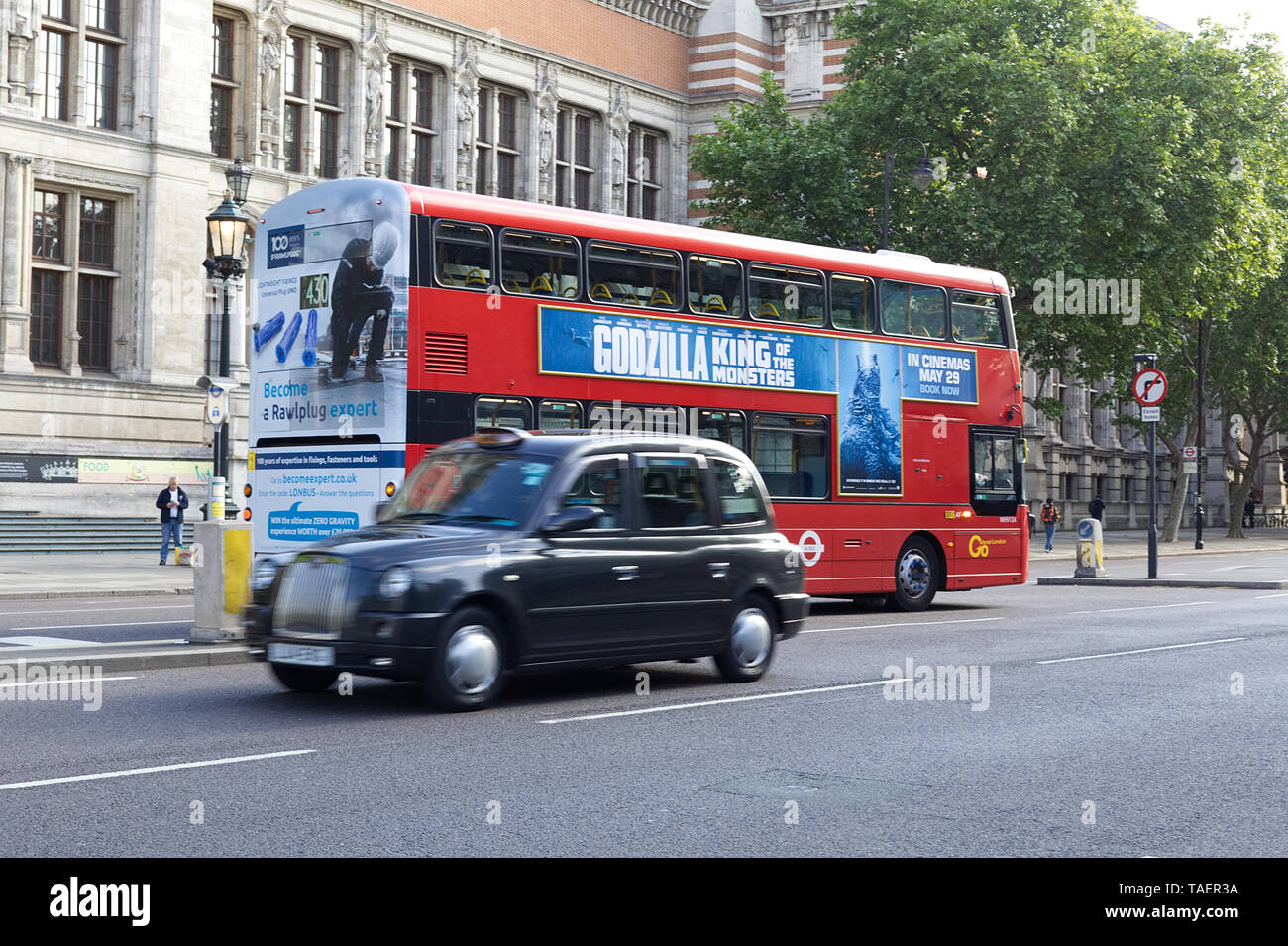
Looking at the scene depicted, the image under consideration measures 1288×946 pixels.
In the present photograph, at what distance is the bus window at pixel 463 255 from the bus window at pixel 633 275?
1416mm

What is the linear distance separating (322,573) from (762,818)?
4.13 metres

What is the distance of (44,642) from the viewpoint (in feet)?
44.5

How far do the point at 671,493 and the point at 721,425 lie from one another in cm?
656

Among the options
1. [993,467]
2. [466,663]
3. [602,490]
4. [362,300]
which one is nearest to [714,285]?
[362,300]

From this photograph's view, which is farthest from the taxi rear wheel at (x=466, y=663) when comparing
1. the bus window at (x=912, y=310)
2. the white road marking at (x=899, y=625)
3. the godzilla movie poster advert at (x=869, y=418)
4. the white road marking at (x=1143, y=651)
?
the bus window at (x=912, y=310)

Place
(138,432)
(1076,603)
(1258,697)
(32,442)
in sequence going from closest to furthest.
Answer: (1258,697)
(1076,603)
(32,442)
(138,432)

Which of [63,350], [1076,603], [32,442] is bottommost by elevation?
[1076,603]

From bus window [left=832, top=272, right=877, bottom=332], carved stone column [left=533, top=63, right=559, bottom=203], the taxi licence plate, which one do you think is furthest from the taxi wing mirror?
carved stone column [left=533, top=63, right=559, bottom=203]

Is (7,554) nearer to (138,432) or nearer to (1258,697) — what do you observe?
(138,432)

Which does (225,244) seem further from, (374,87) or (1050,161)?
(1050,161)

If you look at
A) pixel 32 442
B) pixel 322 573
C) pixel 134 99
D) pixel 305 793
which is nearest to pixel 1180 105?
pixel 134 99

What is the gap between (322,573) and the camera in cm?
982

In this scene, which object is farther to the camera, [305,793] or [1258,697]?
[1258,697]

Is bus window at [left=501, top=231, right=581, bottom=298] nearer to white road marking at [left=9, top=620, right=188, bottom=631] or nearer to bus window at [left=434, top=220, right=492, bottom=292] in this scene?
bus window at [left=434, top=220, right=492, bottom=292]
